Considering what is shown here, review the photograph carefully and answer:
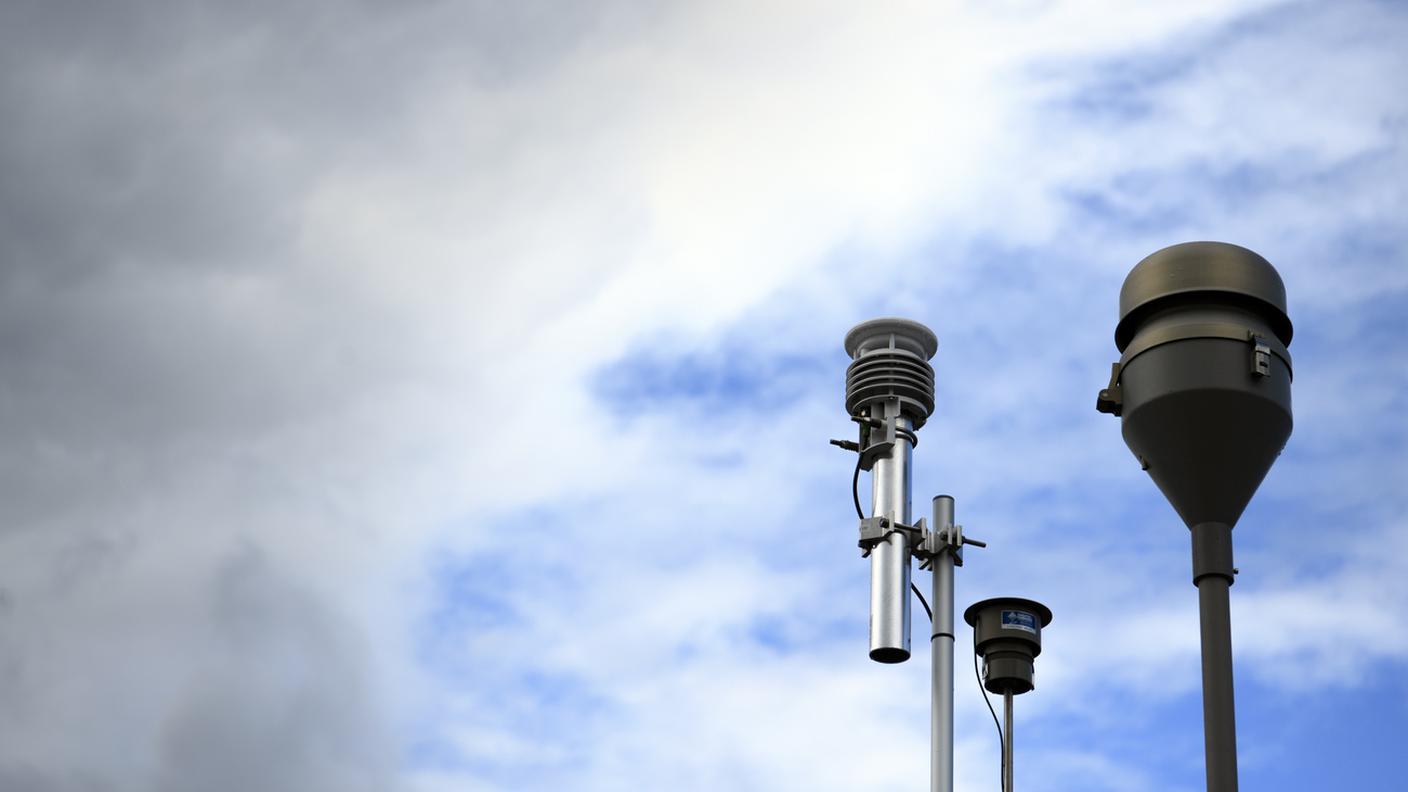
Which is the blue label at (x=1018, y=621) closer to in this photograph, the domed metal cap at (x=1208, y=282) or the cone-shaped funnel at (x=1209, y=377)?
the cone-shaped funnel at (x=1209, y=377)

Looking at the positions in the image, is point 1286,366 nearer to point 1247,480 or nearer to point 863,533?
point 1247,480

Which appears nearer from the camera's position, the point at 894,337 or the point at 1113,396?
the point at 1113,396

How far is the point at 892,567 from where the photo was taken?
17297 mm

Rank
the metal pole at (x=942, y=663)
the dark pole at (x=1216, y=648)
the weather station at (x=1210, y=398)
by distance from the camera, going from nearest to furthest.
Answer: the dark pole at (x=1216, y=648), the weather station at (x=1210, y=398), the metal pole at (x=942, y=663)

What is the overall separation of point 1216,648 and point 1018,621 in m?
3.13

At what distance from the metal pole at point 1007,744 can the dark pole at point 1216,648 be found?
10.1ft

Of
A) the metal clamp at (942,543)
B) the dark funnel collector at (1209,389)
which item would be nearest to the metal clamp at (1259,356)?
the dark funnel collector at (1209,389)

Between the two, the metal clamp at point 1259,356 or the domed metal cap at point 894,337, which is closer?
the metal clamp at point 1259,356

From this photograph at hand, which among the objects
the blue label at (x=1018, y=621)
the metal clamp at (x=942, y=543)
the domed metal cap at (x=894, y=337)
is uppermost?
the domed metal cap at (x=894, y=337)

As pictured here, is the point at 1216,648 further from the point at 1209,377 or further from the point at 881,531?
the point at 881,531

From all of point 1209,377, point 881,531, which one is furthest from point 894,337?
point 1209,377

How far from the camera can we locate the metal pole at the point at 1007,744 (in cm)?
1727

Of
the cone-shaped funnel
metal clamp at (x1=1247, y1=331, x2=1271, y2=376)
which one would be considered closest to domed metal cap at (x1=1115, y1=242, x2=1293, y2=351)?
the cone-shaped funnel

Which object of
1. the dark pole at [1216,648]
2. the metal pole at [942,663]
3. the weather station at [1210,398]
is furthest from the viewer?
the metal pole at [942,663]
